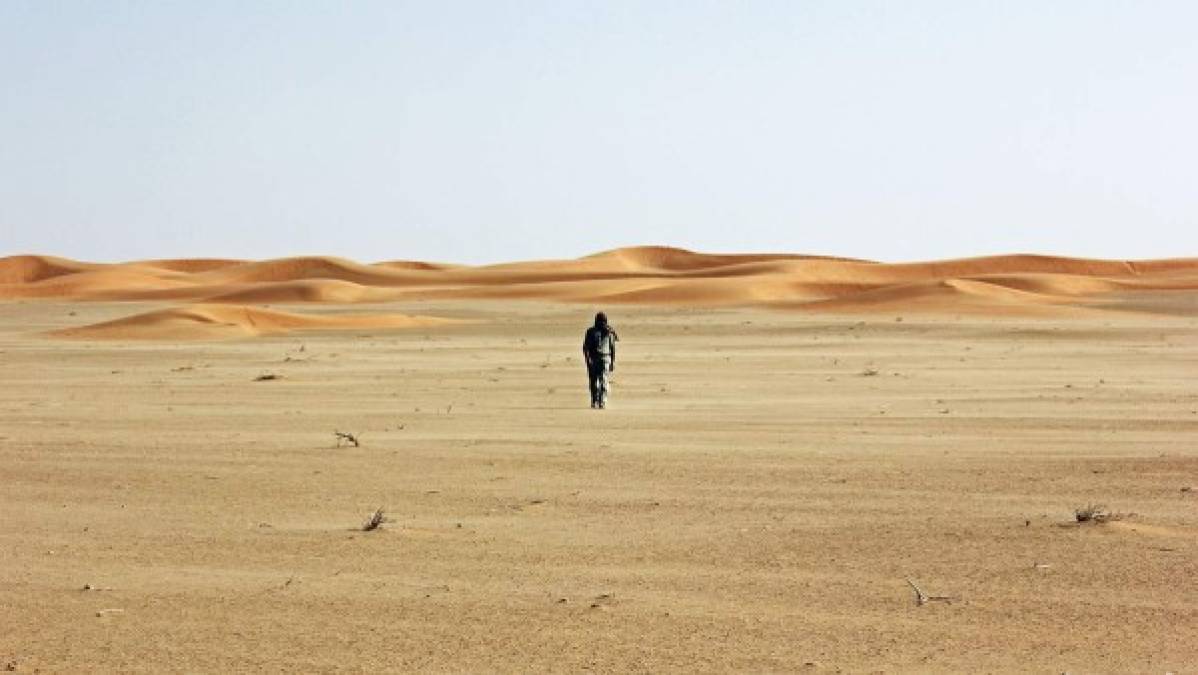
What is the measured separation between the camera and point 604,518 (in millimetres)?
11688

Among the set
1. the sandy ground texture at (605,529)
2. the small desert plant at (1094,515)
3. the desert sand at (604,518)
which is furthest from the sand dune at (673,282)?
the small desert plant at (1094,515)

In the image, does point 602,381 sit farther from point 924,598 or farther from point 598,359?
point 924,598

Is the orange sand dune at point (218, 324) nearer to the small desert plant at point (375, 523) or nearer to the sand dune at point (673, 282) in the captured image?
the sand dune at point (673, 282)

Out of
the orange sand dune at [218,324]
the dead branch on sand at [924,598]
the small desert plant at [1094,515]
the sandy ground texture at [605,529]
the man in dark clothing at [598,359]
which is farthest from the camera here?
the orange sand dune at [218,324]

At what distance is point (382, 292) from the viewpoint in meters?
73.1

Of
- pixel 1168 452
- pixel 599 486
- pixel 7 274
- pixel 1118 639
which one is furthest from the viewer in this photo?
pixel 7 274

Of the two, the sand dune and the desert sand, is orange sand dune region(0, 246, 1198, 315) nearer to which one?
the sand dune

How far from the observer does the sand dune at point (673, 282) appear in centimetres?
5628

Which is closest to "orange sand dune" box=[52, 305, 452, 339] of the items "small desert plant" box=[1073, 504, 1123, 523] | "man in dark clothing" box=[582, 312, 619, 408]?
"man in dark clothing" box=[582, 312, 619, 408]

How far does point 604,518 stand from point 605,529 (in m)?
0.46

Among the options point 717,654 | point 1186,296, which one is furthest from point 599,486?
point 1186,296

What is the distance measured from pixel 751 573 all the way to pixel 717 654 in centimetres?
186

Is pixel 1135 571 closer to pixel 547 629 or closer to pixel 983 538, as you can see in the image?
pixel 983 538

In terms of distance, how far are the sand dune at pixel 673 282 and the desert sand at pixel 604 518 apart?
2649cm
